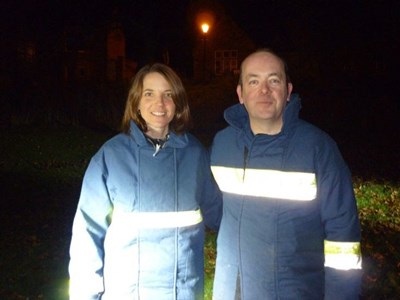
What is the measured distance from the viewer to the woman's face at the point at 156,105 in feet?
10.4

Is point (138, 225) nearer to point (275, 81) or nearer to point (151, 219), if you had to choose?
point (151, 219)

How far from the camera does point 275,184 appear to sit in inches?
112

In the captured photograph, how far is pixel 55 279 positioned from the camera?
5.75 metres

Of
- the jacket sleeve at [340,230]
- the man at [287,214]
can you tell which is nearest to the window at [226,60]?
the man at [287,214]

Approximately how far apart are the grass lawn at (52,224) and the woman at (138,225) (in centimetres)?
249

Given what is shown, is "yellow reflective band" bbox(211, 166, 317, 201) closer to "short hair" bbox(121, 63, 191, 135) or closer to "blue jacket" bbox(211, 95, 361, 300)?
"blue jacket" bbox(211, 95, 361, 300)

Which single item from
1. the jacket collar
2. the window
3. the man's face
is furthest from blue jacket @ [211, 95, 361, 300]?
the window

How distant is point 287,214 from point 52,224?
237 inches

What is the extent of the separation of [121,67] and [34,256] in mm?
21836

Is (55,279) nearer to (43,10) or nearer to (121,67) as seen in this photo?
(43,10)

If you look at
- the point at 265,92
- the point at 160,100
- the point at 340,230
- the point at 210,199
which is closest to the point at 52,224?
the point at 210,199

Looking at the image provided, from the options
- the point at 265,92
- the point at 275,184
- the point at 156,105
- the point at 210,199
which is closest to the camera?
the point at 275,184

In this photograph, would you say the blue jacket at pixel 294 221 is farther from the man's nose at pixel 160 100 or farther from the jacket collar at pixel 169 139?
the man's nose at pixel 160 100

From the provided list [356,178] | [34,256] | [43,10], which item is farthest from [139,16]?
[34,256]
